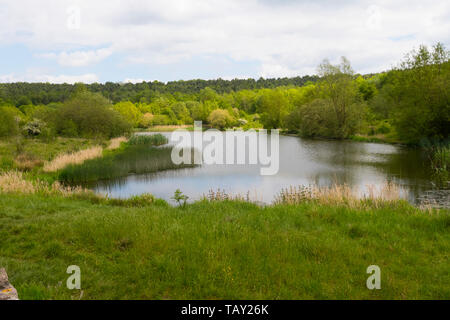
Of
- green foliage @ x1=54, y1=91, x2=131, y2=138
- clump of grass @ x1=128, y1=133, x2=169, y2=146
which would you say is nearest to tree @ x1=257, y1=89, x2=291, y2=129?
clump of grass @ x1=128, y1=133, x2=169, y2=146

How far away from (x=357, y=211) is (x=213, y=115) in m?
68.2

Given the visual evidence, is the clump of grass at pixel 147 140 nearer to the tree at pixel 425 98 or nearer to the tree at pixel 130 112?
the tree at pixel 425 98

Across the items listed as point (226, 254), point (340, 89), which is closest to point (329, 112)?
point (340, 89)

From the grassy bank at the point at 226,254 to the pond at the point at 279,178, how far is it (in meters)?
5.29

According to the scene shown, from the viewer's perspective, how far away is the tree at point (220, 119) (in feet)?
240

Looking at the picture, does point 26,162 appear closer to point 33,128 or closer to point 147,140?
point 33,128

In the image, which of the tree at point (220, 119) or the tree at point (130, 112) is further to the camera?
the tree at point (220, 119)

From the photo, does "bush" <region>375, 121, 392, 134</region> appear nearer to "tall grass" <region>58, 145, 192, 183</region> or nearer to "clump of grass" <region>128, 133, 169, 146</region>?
"clump of grass" <region>128, 133, 169, 146</region>

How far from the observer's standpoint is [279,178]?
55.5 ft

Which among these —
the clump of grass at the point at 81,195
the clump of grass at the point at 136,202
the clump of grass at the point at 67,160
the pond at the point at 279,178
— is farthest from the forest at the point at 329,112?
the clump of grass at the point at 136,202

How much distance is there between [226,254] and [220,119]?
6885 cm
